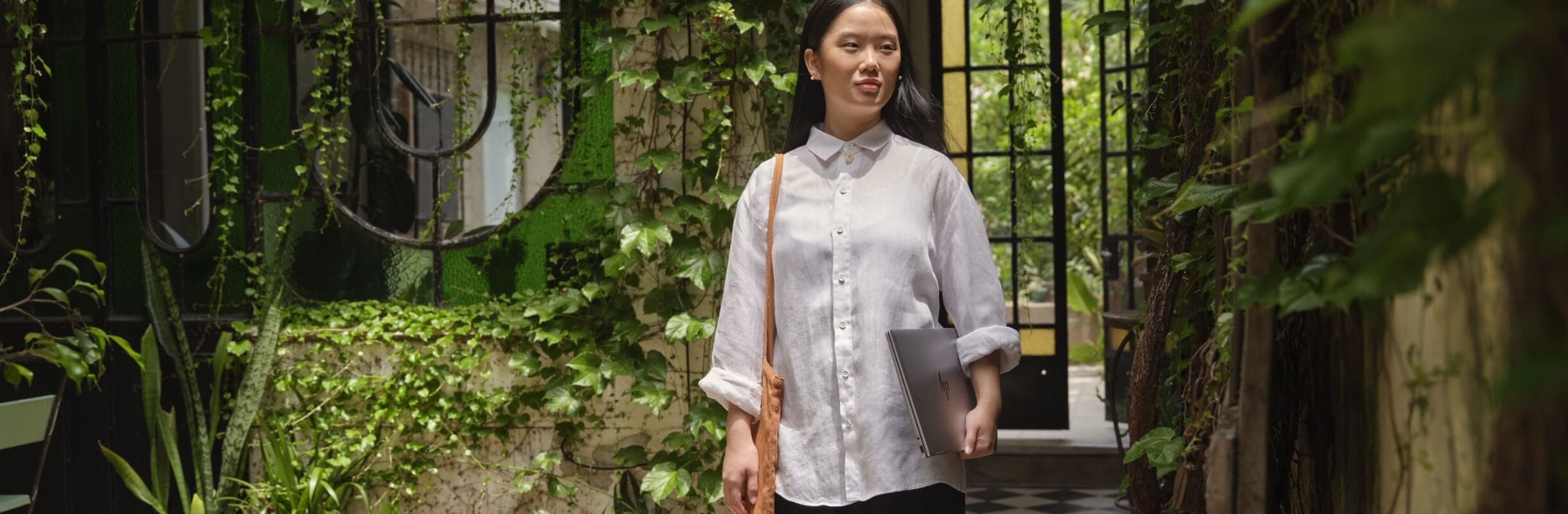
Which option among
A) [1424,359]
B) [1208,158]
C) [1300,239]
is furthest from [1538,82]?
[1208,158]

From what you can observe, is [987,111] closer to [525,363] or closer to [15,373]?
[525,363]

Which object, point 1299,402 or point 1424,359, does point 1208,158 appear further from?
point 1424,359

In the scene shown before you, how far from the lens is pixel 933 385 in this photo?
1.75 meters

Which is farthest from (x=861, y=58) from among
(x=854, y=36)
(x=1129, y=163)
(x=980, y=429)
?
(x=1129, y=163)

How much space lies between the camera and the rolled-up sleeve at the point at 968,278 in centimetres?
176

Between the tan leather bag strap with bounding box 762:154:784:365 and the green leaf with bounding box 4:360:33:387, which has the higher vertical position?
the tan leather bag strap with bounding box 762:154:784:365

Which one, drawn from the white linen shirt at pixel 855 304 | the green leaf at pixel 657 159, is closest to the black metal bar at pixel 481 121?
the green leaf at pixel 657 159

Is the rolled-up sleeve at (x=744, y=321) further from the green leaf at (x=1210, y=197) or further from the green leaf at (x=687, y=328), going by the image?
the green leaf at (x=687, y=328)

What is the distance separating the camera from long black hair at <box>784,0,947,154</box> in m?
1.89

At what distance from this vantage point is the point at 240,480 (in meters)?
3.38

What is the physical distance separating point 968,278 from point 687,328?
4.15 ft

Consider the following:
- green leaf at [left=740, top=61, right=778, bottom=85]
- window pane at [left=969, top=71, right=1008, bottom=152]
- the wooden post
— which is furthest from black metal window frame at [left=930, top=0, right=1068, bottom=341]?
the wooden post

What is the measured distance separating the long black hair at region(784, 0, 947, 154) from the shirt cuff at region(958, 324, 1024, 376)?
36 cm

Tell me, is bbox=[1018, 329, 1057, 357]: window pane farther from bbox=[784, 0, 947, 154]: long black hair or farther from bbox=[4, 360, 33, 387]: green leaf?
bbox=[4, 360, 33, 387]: green leaf
